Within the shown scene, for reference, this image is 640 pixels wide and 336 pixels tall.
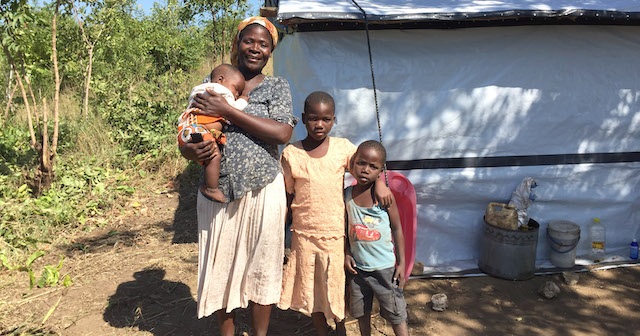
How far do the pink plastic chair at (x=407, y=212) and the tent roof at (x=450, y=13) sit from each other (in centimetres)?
112

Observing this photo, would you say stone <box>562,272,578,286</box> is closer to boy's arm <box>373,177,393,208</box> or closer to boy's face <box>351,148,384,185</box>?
boy's arm <box>373,177,393,208</box>

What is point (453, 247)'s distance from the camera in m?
4.02

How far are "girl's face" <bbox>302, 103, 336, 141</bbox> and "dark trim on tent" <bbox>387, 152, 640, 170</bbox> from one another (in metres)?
1.45

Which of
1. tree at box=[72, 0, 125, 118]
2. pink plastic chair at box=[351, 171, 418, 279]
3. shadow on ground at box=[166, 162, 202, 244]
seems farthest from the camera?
tree at box=[72, 0, 125, 118]

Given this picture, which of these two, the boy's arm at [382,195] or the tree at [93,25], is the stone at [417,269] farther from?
the tree at [93,25]

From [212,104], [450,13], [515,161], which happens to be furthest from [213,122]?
[515,161]

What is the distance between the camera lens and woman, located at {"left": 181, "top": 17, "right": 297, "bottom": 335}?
226 centimetres

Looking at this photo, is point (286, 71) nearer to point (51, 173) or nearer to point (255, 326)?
point (255, 326)

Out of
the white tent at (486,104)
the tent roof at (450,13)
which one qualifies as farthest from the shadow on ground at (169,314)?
the tent roof at (450,13)

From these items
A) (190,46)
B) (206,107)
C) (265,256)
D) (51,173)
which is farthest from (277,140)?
(190,46)

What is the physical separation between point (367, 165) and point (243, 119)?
670 mm

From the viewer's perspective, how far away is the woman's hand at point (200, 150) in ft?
6.96

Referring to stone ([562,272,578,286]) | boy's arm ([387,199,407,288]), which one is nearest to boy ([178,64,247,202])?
boy's arm ([387,199,407,288])

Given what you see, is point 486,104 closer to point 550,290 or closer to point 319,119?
point 550,290
